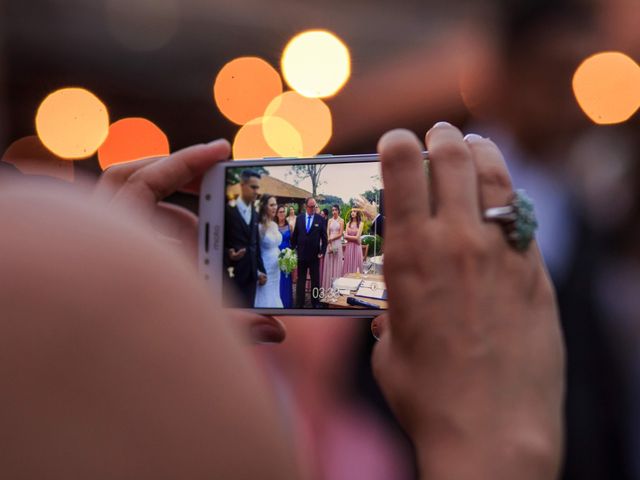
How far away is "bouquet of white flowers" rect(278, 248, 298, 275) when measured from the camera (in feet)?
3.95

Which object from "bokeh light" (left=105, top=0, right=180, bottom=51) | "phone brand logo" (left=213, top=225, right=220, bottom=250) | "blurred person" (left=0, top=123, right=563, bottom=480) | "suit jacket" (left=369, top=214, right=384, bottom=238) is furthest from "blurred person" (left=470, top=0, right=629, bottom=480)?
"bokeh light" (left=105, top=0, right=180, bottom=51)

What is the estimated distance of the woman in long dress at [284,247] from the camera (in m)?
1.19

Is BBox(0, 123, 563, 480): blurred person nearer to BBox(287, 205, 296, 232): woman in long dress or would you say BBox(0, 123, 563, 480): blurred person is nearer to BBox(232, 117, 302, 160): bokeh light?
BBox(287, 205, 296, 232): woman in long dress

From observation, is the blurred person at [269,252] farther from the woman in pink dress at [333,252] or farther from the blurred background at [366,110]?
the blurred background at [366,110]

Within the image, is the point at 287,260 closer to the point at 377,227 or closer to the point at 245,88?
the point at 377,227

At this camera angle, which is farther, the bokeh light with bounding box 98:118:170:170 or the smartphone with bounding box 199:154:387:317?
the bokeh light with bounding box 98:118:170:170

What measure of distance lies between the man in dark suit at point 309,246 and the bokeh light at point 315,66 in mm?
4408

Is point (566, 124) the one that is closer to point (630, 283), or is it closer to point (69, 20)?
point (630, 283)

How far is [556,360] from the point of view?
0.72 meters

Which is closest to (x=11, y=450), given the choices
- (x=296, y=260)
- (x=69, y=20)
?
(x=296, y=260)

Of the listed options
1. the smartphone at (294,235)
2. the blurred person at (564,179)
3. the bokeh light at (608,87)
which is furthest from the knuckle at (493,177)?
the bokeh light at (608,87)

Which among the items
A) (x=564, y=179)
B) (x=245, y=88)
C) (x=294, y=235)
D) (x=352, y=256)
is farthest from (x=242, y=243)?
(x=245, y=88)

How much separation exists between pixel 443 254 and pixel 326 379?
41.2 inches

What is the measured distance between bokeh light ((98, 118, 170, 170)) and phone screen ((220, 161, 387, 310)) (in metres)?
3.86
